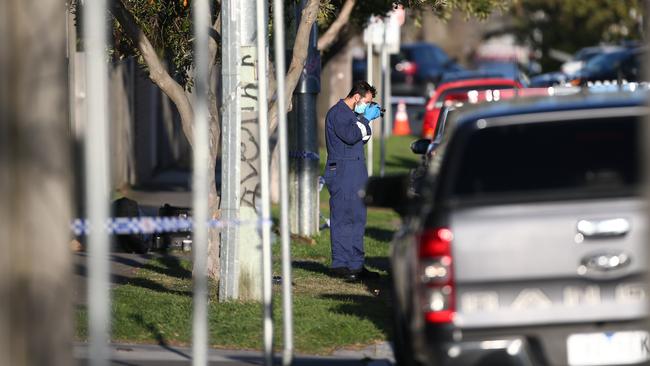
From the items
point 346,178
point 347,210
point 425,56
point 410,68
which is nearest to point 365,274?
point 347,210

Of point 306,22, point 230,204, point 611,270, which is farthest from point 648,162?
point 306,22

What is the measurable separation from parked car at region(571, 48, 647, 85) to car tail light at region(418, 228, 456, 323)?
21.9m

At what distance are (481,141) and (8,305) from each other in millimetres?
2508

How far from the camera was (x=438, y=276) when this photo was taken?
270 inches

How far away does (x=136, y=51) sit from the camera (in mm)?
13086

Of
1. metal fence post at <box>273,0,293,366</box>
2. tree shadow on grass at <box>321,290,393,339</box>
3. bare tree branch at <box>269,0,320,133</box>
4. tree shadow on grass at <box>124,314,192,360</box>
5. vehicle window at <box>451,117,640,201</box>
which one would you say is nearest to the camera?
vehicle window at <box>451,117,640,201</box>

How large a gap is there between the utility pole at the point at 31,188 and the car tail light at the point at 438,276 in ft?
5.64

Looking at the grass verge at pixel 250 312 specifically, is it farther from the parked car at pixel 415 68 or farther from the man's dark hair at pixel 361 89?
the parked car at pixel 415 68

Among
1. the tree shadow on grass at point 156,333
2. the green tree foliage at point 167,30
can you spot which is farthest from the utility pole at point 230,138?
the green tree foliage at point 167,30

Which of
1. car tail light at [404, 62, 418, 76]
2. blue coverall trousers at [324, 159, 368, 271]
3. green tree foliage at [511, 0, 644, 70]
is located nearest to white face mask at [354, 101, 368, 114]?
blue coverall trousers at [324, 159, 368, 271]

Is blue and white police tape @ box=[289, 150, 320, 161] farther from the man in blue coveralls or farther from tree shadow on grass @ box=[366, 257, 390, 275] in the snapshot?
the man in blue coveralls

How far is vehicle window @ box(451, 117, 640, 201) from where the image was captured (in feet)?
23.2

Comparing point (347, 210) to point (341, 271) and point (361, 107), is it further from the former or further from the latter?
point (361, 107)

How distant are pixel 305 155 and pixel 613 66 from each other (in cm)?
1695
